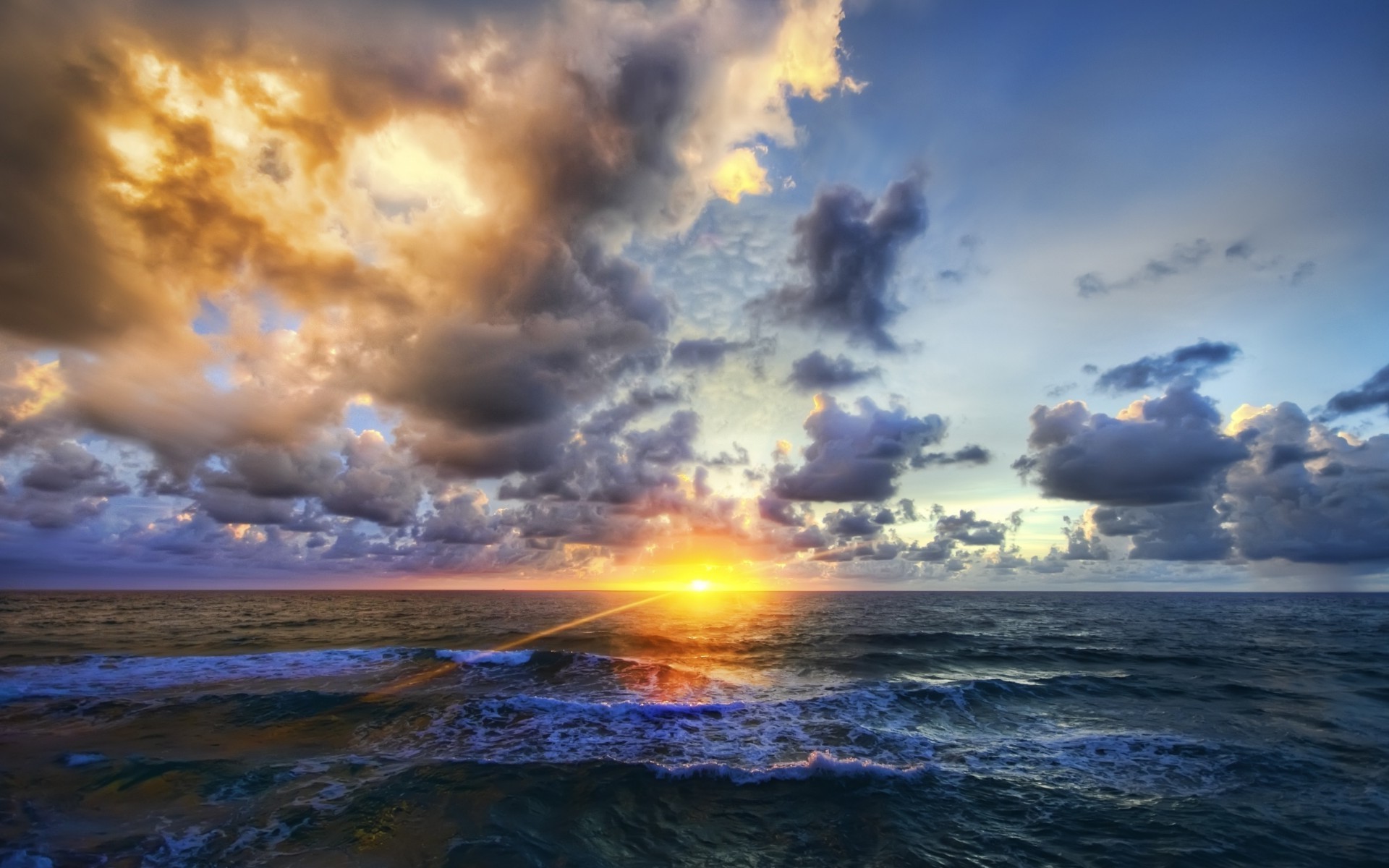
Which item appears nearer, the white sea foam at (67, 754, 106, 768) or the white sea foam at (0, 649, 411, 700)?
the white sea foam at (67, 754, 106, 768)

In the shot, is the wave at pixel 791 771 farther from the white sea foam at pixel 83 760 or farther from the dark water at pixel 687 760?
the white sea foam at pixel 83 760

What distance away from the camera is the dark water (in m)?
11.0

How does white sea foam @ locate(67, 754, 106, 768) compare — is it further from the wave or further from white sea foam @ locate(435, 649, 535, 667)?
white sea foam @ locate(435, 649, 535, 667)

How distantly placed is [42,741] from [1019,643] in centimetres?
5236

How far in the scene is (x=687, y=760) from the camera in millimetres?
15664

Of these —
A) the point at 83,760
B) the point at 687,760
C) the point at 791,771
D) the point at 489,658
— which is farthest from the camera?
the point at 489,658

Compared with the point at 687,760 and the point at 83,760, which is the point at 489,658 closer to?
the point at 83,760

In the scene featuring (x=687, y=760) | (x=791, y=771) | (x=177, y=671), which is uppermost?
(x=791, y=771)

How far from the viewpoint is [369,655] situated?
34.2 meters

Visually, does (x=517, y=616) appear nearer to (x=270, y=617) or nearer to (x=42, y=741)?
(x=270, y=617)

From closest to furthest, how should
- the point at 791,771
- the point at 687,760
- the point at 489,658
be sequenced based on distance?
the point at 791,771
the point at 687,760
the point at 489,658

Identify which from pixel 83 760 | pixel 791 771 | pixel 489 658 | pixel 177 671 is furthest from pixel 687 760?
pixel 177 671

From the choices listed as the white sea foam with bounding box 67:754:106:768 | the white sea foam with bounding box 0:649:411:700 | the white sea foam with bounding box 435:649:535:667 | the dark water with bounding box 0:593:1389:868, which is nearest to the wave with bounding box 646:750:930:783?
the dark water with bounding box 0:593:1389:868

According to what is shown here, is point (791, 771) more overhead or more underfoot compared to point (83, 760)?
more underfoot
